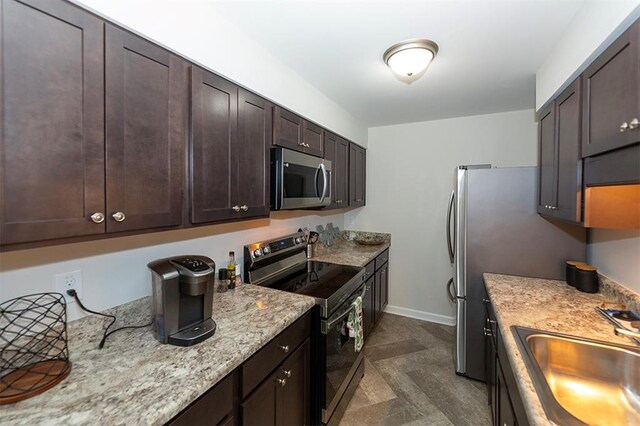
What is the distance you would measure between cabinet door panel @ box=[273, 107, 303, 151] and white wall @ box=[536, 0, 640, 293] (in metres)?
1.65

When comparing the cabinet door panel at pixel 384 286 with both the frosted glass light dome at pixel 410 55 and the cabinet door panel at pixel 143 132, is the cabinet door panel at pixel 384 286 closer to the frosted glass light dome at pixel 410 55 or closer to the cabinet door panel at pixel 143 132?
the frosted glass light dome at pixel 410 55

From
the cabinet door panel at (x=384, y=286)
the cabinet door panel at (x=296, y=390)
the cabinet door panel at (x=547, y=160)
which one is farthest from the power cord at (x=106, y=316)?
the cabinet door panel at (x=384, y=286)

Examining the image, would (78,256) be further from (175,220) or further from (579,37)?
(579,37)

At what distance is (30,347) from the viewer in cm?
101

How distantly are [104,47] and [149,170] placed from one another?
444 mm

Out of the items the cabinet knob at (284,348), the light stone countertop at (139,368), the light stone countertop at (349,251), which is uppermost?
the light stone countertop at (349,251)

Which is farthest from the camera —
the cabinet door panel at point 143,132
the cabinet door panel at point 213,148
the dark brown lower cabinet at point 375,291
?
the dark brown lower cabinet at point 375,291

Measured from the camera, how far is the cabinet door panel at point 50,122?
30.3 inches

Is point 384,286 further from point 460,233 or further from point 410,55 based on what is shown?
point 410,55

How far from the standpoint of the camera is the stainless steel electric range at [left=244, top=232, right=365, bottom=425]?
1674 mm

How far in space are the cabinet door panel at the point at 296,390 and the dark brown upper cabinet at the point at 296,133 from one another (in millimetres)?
1317

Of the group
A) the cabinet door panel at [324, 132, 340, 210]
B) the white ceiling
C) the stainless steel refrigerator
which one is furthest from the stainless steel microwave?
the stainless steel refrigerator

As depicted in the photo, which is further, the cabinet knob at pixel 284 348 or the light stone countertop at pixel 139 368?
the cabinet knob at pixel 284 348

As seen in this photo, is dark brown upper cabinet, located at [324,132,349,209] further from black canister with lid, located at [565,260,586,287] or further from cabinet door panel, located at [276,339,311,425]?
black canister with lid, located at [565,260,586,287]
